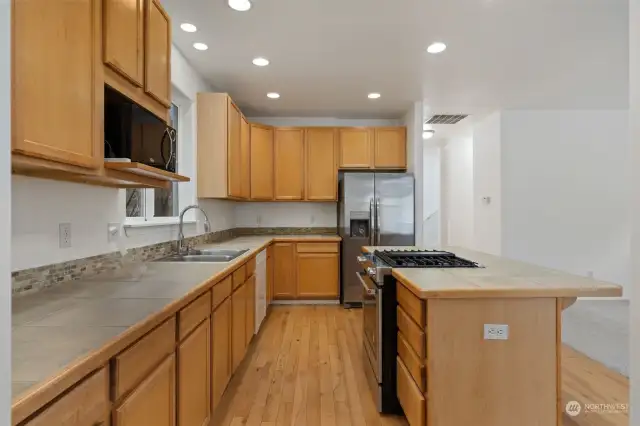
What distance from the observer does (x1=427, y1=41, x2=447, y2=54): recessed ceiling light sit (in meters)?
3.08

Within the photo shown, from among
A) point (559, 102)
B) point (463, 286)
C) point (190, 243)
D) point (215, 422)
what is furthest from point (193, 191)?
point (559, 102)

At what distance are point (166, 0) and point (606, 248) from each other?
6153 millimetres

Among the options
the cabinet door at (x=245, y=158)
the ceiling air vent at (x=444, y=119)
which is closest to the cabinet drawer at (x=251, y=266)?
the cabinet door at (x=245, y=158)

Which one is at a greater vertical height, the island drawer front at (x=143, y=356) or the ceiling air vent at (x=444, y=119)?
the ceiling air vent at (x=444, y=119)

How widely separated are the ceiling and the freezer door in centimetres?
105

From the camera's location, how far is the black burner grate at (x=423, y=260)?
212cm

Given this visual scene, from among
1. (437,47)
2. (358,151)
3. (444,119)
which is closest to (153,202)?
(437,47)

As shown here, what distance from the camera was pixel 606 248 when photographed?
512 centimetres

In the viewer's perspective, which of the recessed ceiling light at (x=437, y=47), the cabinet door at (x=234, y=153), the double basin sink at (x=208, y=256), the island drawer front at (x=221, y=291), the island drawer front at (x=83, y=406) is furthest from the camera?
the cabinet door at (x=234, y=153)

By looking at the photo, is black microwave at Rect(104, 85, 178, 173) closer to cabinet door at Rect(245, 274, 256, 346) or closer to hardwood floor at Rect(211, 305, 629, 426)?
cabinet door at Rect(245, 274, 256, 346)

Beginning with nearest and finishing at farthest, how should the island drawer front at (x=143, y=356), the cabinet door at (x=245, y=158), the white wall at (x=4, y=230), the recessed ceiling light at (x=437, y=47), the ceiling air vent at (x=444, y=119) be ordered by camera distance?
the white wall at (x=4, y=230), the island drawer front at (x=143, y=356), the recessed ceiling light at (x=437, y=47), the cabinet door at (x=245, y=158), the ceiling air vent at (x=444, y=119)

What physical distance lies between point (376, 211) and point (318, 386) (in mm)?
2492

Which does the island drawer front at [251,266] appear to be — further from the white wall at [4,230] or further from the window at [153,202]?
the white wall at [4,230]

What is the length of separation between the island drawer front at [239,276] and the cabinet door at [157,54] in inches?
46.8
